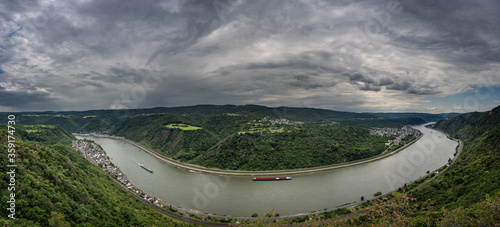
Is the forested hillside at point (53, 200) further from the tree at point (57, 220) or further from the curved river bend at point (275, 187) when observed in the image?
the curved river bend at point (275, 187)

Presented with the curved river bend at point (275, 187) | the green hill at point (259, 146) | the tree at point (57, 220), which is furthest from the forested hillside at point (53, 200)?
the green hill at point (259, 146)

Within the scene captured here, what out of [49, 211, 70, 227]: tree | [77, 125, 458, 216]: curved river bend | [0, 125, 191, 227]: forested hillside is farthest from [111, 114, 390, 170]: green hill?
[49, 211, 70, 227]: tree

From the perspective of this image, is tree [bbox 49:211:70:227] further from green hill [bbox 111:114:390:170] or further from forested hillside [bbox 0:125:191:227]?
green hill [bbox 111:114:390:170]

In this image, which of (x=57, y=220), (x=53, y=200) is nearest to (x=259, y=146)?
(x=53, y=200)

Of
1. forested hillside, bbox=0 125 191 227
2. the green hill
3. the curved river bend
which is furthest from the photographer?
the green hill

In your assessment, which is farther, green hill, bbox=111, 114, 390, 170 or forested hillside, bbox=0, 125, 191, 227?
green hill, bbox=111, 114, 390, 170

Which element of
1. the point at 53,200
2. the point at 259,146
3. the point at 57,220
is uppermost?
the point at 53,200

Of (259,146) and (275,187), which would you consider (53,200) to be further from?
(259,146)

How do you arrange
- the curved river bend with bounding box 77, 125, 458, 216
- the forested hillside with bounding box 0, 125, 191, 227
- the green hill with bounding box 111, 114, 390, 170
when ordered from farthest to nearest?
the green hill with bounding box 111, 114, 390, 170
the curved river bend with bounding box 77, 125, 458, 216
the forested hillside with bounding box 0, 125, 191, 227

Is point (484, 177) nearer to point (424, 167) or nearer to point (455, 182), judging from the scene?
point (455, 182)
